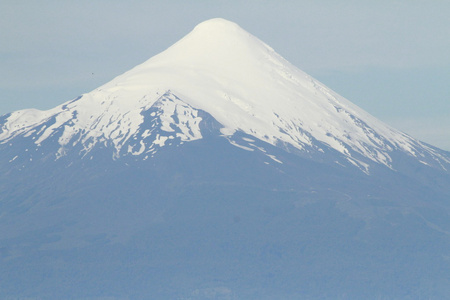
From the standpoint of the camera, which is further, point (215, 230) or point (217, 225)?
point (217, 225)

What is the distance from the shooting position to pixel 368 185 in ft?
631

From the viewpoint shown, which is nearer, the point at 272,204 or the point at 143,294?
the point at 143,294

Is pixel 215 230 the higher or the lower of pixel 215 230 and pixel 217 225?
the lower

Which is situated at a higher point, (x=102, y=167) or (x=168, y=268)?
(x=102, y=167)

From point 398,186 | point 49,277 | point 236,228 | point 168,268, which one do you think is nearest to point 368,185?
point 398,186

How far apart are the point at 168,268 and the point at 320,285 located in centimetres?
2207

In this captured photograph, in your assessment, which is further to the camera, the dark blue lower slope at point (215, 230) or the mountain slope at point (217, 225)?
the mountain slope at point (217, 225)

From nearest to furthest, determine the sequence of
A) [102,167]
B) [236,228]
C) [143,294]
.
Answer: [143,294], [236,228], [102,167]

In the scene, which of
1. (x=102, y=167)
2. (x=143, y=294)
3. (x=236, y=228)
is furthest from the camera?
(x=102, y=167)

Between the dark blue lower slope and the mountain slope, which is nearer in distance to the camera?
the dark blue lower slope

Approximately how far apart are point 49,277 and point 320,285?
3874cm

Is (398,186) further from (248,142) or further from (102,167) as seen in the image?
(102,167)

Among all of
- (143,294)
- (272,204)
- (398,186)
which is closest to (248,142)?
(272,204)

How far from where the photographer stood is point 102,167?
19625 centimetres
